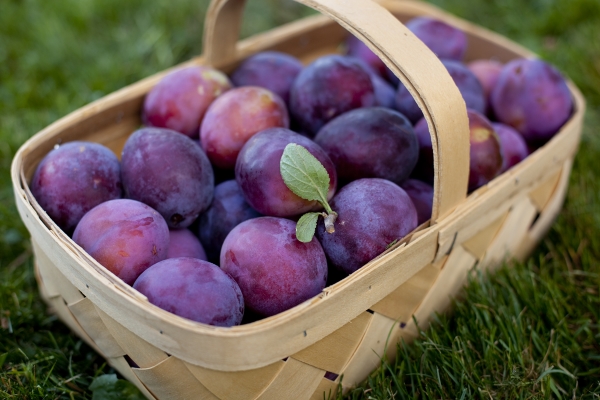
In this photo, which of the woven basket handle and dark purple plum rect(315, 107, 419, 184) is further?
dark purple plum rect(315, 107, 419, 184)

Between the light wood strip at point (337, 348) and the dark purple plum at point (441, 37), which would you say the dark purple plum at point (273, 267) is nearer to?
the light wood strip at point (337, 348)

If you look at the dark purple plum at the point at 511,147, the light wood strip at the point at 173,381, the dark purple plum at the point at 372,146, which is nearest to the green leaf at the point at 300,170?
the dark purple plum at the point at 372,146

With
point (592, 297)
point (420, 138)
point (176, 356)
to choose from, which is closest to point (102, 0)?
point (420, 138)

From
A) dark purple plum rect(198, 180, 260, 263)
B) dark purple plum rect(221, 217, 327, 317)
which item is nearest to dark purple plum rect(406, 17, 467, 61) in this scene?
dark purple plum rect(198, 180, 260, 263)

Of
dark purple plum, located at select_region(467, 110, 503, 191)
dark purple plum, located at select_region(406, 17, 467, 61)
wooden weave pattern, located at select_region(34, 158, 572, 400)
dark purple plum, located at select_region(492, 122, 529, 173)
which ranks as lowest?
wooden weave pattern, located at select_region(34, 158, 572, 400)

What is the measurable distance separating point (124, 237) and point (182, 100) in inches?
20.3

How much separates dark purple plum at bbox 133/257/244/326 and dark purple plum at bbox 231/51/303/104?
29.3 inches

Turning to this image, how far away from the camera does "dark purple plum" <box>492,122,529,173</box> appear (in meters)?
1.62

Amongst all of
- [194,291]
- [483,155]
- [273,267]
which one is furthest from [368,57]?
[194,291]

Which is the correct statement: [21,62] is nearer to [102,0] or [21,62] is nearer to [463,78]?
[102,0]

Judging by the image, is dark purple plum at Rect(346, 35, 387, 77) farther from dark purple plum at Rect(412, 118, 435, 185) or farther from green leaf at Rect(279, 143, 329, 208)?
green leaf at Rect(279, 143, 329, 208)

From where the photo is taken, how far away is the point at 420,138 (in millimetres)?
1491

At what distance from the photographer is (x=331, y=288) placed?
1.04 meters

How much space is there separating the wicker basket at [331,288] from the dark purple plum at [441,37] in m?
0.49
